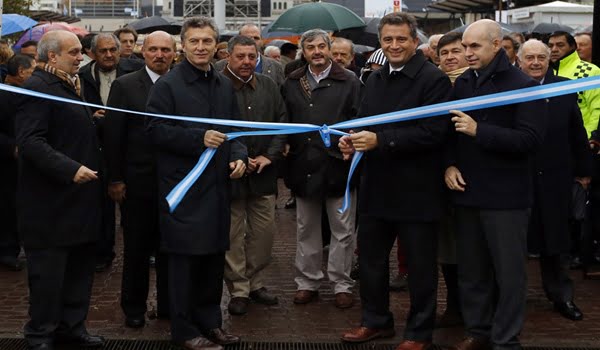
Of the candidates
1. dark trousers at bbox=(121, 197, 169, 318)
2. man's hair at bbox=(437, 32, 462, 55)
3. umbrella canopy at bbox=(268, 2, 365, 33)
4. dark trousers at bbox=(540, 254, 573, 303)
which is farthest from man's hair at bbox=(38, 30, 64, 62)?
umbrella canopy at bbox=(268, 2, 365, 33)

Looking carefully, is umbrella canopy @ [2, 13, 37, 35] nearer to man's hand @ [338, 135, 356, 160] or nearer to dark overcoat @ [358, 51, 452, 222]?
man's hand @ [338, 135, 356, 160]

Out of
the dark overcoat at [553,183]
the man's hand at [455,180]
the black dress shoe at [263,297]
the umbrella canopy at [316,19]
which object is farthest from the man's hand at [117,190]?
the umbrella canopy at [316,19]

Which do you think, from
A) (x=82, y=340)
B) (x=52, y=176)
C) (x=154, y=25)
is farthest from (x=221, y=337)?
(x=154, y=25)

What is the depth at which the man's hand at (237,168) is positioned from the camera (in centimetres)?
660

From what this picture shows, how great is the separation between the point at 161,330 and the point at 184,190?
140 centimetres

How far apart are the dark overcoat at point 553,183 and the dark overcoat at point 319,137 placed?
1594mm

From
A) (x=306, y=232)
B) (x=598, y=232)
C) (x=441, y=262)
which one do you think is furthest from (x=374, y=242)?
(x=598, y=232)

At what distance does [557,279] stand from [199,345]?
3.04m

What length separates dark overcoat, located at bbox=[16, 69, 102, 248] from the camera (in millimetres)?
6367

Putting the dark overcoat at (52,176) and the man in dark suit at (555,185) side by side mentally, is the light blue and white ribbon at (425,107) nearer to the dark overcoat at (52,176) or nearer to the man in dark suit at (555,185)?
the dark overcoat at (52,176)

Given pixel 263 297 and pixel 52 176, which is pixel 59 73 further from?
pixel 263 297

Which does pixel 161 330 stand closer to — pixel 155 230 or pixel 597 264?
pixel 155 230

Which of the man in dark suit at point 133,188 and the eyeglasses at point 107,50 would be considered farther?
the eyeglasses at point 107,50

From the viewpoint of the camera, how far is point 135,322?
287 inches
